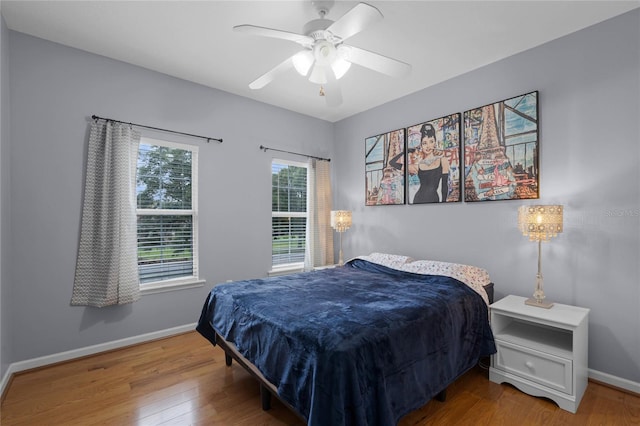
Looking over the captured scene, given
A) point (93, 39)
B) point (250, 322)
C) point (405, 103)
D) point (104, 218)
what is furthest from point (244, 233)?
point (405, 103)

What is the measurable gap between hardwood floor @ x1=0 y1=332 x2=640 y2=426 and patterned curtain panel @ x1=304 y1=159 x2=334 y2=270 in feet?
6.62

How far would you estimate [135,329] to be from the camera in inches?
116

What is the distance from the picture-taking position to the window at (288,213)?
13.3 ft

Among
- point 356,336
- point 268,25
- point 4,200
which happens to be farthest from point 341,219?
point 4,200

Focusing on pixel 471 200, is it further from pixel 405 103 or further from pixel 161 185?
pixel 161 185

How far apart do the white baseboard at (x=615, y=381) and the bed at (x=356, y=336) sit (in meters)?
0.85

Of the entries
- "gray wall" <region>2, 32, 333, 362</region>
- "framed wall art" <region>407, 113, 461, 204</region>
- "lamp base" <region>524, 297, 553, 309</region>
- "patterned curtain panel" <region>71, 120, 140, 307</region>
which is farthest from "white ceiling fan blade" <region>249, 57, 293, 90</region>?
"lamp base" <region>524, 297, 553, 309</region>

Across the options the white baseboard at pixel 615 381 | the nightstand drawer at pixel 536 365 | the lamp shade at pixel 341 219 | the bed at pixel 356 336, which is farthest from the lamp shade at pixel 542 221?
the lamp shade at pixel 341 219

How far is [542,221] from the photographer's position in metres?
2.20

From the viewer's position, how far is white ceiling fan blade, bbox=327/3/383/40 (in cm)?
155

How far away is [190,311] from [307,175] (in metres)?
2.31

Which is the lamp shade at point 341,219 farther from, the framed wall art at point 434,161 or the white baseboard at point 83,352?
the white baseboard at point 83,352

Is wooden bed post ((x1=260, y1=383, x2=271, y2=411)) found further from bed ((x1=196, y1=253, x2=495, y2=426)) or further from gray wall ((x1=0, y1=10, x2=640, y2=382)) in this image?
gray wall ((x1=0, y1=10, x2=640, y2=382))

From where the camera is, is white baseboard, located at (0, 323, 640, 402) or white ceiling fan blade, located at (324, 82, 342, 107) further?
white ceiling fan blade, located at (324, 82, 342, 107)
